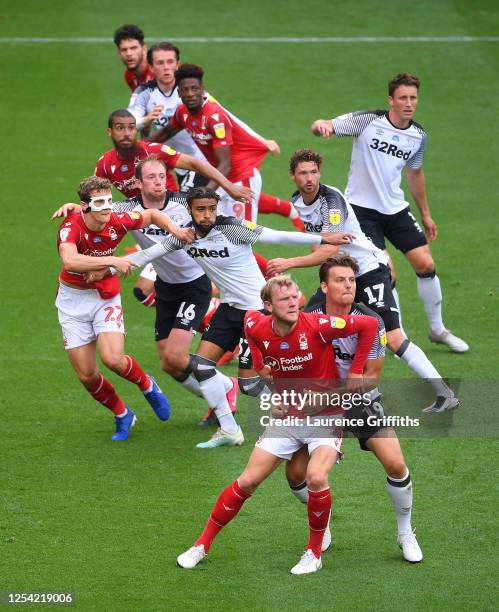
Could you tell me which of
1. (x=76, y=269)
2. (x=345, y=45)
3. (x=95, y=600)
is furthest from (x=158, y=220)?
(x=345, y=45)

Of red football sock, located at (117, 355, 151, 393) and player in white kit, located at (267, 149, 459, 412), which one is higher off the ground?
player in white kit, located at (267, 149, 459, 412)

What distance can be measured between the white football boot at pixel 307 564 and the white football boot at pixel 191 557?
1.92 feet

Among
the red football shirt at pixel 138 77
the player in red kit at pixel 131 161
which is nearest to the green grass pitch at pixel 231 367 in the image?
the player in red kit at pixel 131 161

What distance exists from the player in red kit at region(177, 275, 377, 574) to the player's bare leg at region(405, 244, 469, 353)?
3288mm

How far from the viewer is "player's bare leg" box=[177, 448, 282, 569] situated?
764 cm

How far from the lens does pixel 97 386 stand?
384 inches

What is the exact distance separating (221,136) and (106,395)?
3355 mm

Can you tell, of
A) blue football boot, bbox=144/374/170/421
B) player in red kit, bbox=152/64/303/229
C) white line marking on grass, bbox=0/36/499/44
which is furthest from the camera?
white line marking on grass, bbox=0/36/499/44

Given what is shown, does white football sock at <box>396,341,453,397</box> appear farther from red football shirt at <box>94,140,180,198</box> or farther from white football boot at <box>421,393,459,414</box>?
red football shirt at <box>94,140,180,198</box>

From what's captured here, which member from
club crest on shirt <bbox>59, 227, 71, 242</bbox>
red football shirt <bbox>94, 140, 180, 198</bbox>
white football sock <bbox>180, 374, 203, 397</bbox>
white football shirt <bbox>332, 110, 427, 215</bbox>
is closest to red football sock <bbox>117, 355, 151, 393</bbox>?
white football sock <bbox>180, 374, 203, 397</bbox>

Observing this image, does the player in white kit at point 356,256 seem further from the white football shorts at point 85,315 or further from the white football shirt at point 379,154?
the white football shorts at point 85,315

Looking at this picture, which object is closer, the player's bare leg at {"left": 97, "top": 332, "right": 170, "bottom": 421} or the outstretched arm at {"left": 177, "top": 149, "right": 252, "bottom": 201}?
the player's bare leg at {"left": 97, "top": 332, "right": 170, "bottom": 421}

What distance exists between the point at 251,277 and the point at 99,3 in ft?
41.6

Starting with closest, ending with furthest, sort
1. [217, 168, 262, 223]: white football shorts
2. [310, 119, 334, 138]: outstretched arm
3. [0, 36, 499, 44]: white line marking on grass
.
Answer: [310, 119, 334, 138]: outstretched arm
[217, 168, 262, 223]: white football shorts
[0, 36, 499, 44]: white line marking on grass
